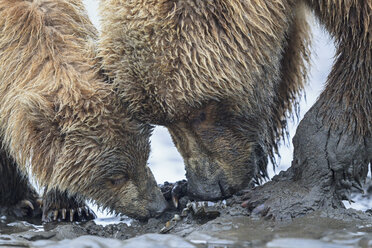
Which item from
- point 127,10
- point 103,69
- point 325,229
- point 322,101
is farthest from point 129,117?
point 325,229

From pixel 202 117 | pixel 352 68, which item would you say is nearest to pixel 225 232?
pixel 202 117

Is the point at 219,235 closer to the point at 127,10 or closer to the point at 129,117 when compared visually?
the point at 129,117

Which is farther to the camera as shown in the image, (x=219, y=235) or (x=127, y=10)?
(x=127, y=10)

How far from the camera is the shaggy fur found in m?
6.01

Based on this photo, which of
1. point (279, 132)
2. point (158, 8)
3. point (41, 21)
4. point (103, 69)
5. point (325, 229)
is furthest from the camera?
point (279, 132)

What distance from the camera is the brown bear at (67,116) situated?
248 inches

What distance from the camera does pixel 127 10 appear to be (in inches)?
241

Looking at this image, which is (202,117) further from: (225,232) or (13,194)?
(13,194)

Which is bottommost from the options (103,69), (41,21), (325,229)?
(325,229)

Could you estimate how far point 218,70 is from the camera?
6156mm

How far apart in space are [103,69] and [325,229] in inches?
96.7

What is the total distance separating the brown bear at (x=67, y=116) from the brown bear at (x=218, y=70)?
0.27 metres

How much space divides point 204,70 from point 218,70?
130 millimetres

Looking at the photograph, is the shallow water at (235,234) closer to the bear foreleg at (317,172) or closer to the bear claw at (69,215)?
the bear foreleg at (317,172)
